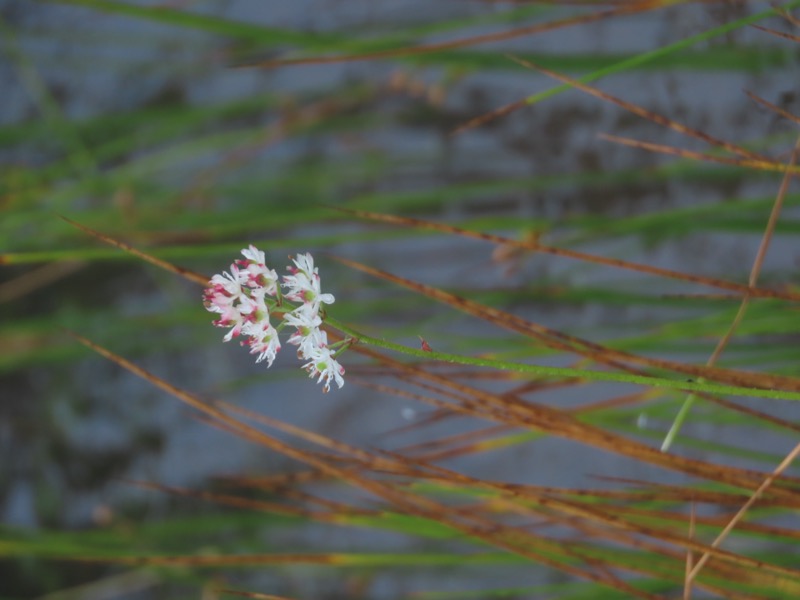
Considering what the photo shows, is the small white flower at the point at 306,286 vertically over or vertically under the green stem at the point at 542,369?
over

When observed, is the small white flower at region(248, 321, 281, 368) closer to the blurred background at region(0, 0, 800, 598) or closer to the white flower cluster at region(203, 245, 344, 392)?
the white flower cluster at region(203, 245, 344, 392)

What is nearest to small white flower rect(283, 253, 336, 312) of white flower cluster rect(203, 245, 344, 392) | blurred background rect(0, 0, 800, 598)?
white flower cluster rect(203, 245, 344, 392)

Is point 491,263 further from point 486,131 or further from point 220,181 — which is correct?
point 220,181

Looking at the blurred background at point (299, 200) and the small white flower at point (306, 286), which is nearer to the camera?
the small white flower at point (306, 286)

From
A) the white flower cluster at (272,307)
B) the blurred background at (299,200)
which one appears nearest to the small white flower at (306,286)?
the white flower cluster at (272,307)

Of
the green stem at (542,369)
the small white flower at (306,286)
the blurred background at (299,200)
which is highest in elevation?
the blurred background at (299,200)

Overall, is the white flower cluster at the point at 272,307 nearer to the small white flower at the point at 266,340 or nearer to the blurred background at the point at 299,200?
the small white flower at the point at 266,340
